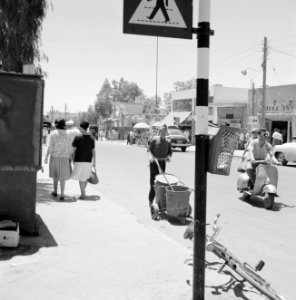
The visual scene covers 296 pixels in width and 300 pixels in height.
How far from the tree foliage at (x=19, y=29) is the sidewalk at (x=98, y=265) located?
3901mm

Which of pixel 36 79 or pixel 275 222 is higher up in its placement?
pixel 36 79

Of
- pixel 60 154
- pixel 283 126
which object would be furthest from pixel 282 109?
pixel 60 154

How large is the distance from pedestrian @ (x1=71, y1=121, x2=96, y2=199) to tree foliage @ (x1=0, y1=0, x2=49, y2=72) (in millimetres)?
1894

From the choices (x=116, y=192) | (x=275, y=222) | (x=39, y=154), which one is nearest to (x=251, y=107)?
(x=116, y=192)

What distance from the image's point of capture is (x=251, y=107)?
41.0 m

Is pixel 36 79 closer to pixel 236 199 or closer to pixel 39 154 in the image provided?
pixel 39 154

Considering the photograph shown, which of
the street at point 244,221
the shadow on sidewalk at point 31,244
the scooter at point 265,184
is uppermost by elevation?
the scooter at point 265,184

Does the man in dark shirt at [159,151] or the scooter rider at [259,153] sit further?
the scooter rider at [259,153]

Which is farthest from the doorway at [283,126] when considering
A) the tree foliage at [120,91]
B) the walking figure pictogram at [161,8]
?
the tree foliage at [120,91]

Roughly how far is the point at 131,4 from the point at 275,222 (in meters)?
5.65

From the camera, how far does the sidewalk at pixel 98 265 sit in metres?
4.27

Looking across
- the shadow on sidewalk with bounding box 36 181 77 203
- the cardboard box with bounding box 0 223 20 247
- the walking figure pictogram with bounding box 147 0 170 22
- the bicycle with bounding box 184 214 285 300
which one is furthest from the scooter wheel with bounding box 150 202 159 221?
the walking figure pictogram with bounding box 147 0 170 22

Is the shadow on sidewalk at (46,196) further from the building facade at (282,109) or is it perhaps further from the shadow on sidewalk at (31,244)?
the building facade at (282,109)

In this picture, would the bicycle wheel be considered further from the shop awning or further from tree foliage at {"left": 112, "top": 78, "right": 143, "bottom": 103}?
tree foliage at {"left": 112, "top": 78, "right": 143, "bottom": 103}
